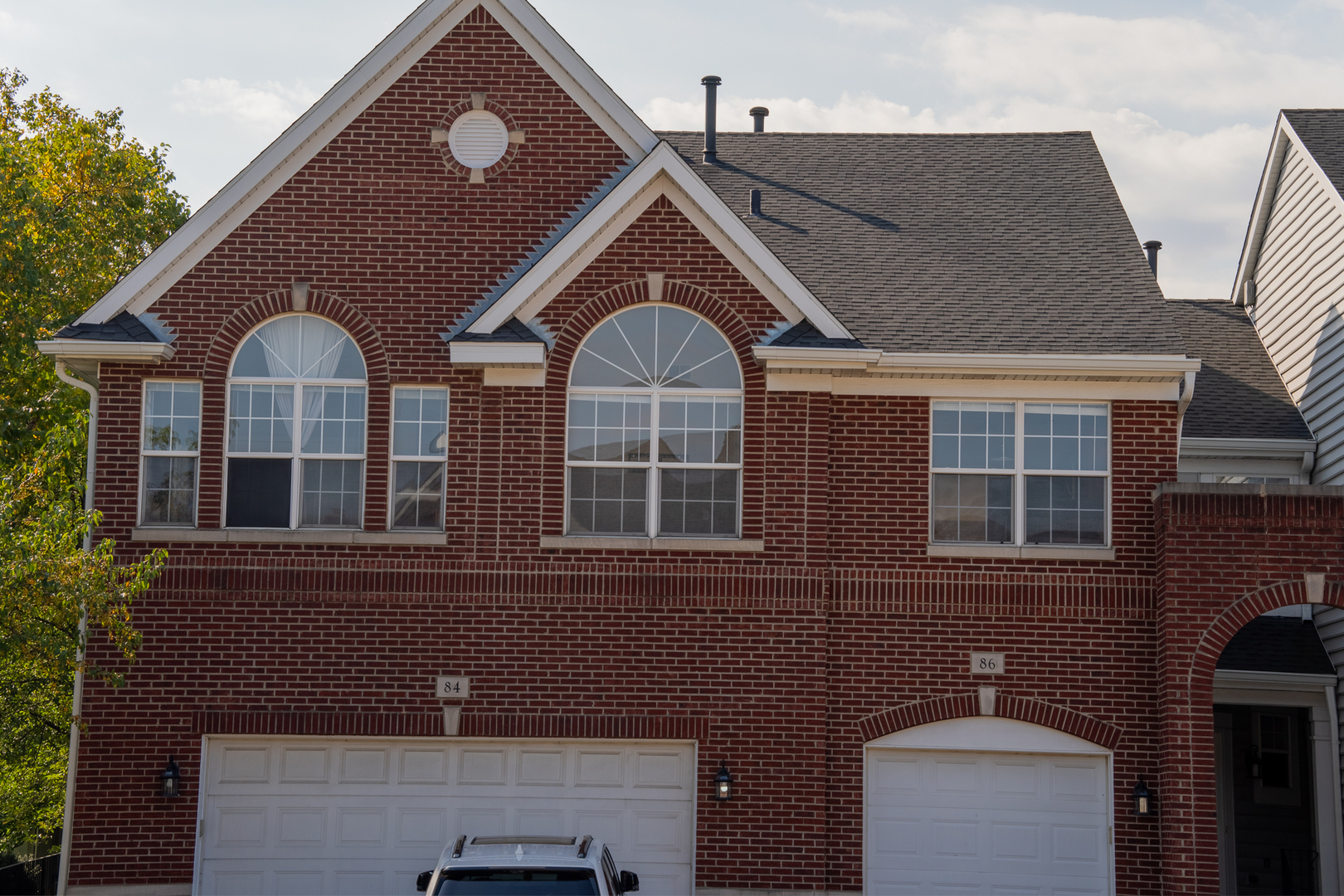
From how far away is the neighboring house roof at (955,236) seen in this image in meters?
A: 15.0

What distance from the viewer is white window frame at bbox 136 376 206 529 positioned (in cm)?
1427

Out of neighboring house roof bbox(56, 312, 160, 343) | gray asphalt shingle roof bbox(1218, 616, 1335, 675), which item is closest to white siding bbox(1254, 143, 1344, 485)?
gray asphalt shingle roof bbox(1218, 616, 1335, 675)

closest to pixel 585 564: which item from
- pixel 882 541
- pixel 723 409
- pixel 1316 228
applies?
pixel 723 409

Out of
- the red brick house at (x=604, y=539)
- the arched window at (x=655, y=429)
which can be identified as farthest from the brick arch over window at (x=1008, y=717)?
the arched window at (x=655, y=429)

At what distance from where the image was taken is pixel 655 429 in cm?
1445

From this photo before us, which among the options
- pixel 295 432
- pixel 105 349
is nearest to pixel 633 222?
pixel 295 432

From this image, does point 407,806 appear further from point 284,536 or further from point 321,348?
point 321,348

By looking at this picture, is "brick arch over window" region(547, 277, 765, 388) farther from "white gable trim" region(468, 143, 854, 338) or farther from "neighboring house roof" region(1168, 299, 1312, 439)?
"neighboring house roof" region(1168, 299, 1312, 439)

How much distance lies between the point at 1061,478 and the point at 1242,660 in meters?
3.84

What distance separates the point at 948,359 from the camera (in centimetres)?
1445

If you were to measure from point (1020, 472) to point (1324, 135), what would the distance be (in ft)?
Result: 27.9

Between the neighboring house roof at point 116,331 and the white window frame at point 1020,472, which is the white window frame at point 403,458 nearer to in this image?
the neighboring house roof at point 116,331

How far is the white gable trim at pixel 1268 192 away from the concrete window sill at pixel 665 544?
32.6ft

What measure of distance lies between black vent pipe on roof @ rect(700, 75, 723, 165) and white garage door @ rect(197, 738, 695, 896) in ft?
29.6
